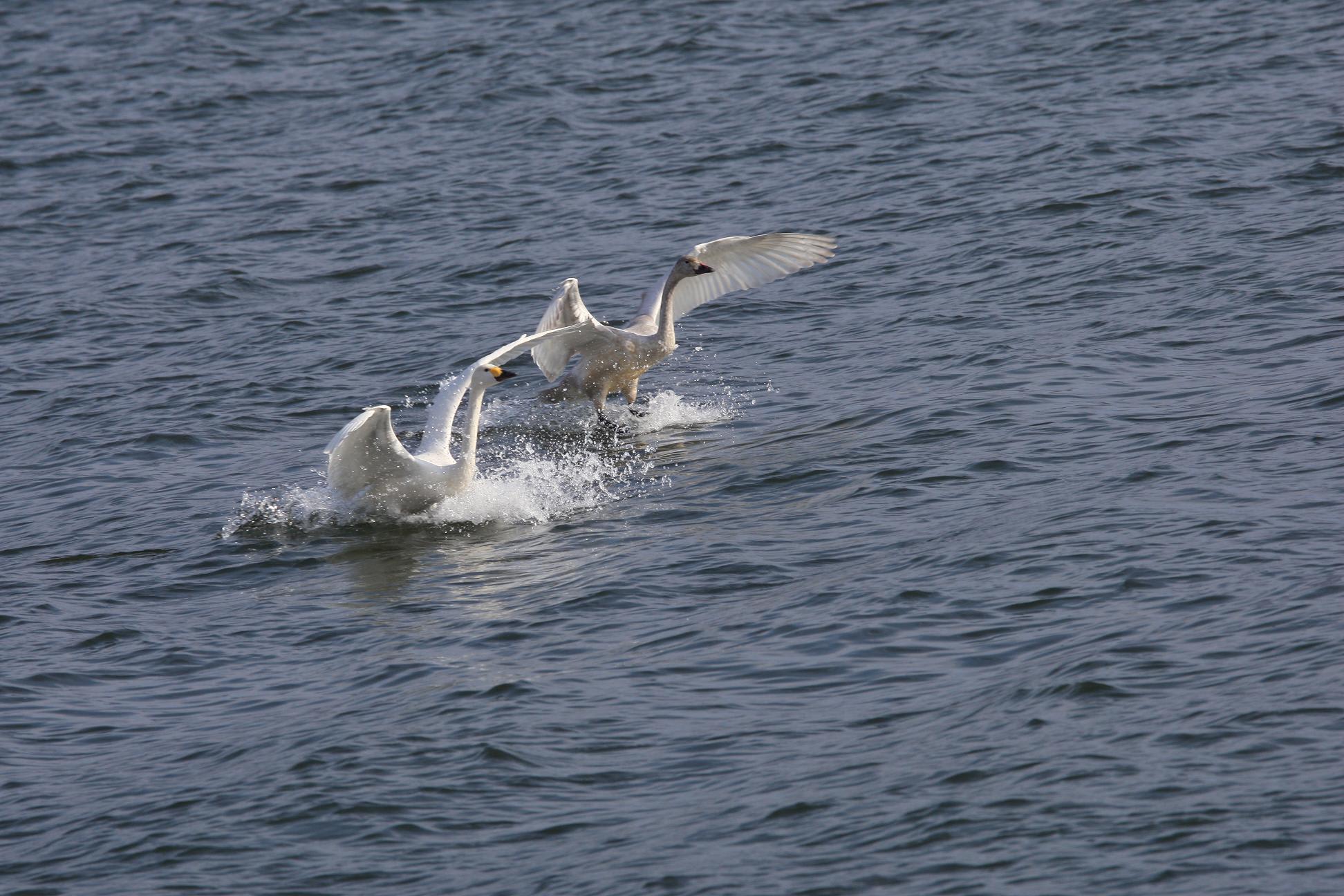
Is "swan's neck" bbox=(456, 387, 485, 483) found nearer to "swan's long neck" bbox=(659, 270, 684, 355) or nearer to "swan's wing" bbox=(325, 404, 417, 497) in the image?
"swan's wing" bbox=(325, 404, 417, 497)

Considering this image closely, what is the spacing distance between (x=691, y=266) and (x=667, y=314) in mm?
476

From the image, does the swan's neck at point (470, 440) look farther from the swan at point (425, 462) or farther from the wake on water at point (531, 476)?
the wake on water at point (531, 476)

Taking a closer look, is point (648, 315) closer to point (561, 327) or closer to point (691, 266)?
point (691, 266)

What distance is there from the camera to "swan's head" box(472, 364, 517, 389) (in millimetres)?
11711

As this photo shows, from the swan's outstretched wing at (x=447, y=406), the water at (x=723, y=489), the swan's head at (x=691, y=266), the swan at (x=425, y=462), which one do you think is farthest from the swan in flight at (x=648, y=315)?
the swan at (x=425, y=462)

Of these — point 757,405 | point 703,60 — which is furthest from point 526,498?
point 703,60

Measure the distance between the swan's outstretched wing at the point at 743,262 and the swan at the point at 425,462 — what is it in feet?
10.5

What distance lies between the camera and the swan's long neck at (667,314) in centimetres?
1448

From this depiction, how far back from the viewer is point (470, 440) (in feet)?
38.9

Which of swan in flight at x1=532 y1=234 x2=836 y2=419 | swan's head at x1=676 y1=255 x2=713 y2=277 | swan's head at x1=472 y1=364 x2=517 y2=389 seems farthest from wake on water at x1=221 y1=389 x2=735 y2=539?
swan's head at x1=676 y1=255 x2=713 y2=277

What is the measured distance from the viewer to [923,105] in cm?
2170

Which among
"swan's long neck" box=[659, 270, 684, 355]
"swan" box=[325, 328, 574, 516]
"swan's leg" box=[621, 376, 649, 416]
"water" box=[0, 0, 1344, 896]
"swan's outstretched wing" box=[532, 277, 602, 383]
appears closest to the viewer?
"water" box=[0, 0, 1344, 896]

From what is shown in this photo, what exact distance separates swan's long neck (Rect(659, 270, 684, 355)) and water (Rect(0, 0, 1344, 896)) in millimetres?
546

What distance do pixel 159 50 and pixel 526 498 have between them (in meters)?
Answer: 19.4
